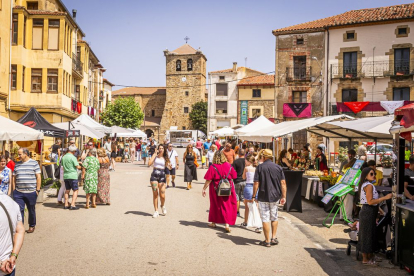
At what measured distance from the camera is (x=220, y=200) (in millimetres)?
9406

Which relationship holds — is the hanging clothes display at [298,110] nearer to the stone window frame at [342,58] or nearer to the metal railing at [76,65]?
the stone window frame at [342,58]

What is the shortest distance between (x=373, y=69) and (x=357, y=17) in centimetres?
490

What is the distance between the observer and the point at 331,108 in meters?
34.0

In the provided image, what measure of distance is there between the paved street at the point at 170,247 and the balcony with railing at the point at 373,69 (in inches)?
990

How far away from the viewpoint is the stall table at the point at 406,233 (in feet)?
20.1

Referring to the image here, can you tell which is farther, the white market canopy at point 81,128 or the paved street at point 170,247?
the white market canopy at point 81,128

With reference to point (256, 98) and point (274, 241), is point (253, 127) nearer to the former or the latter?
point (274, 241)

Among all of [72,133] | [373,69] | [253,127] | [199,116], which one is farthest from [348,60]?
[199,116]

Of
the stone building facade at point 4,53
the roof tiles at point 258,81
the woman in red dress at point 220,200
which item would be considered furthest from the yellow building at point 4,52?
the roof tiles at point 258,81

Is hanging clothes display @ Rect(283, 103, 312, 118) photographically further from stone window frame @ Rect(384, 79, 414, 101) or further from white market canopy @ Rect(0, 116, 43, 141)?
stone window frame @ Rect(384, 79, 414, 101)

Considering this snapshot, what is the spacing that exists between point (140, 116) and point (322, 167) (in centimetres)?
6054

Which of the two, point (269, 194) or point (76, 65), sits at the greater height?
point (76, 65)

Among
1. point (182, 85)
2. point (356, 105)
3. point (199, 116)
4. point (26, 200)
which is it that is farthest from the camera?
point (182, 85)

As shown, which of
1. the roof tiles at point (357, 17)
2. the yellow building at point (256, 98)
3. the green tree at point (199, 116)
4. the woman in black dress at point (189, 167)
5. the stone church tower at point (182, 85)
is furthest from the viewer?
the stone church tower at point (182, 85)
